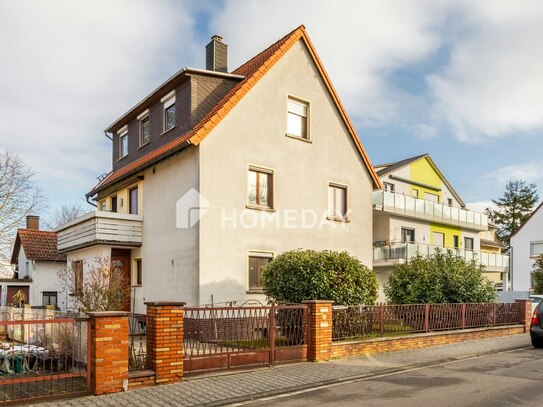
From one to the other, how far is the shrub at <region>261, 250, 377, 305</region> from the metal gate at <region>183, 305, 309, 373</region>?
147 centimetres

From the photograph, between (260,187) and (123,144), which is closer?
(260,187)

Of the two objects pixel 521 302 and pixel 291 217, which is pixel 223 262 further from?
pixel 521 302

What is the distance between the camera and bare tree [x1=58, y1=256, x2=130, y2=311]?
1419cm

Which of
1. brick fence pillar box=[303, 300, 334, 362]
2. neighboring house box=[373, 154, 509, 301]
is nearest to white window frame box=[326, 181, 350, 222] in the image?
neighboring house box=[373, 154, 509, 301]

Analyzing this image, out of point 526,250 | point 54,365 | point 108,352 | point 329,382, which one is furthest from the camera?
point 526,250

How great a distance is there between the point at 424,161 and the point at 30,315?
82.6 feet

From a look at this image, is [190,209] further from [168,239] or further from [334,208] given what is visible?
[334,208]

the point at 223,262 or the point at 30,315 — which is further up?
the point at 223,262

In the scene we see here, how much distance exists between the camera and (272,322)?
34.6 ft

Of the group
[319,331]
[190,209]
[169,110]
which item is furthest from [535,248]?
[319,331]

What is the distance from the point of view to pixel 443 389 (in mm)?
8812

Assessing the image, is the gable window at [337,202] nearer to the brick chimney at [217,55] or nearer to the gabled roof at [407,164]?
the brick chimney at [217,55]

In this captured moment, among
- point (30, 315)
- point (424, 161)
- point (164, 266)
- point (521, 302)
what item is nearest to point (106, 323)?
point (30, 315)

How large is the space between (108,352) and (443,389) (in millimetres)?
5645
